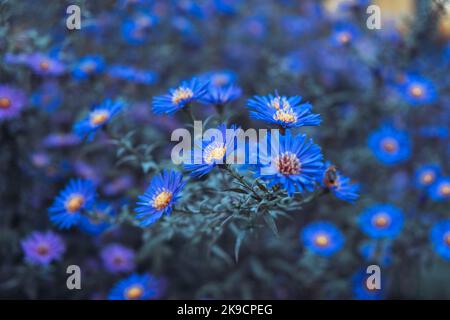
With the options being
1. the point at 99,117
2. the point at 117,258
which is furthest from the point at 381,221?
the point at 99,117

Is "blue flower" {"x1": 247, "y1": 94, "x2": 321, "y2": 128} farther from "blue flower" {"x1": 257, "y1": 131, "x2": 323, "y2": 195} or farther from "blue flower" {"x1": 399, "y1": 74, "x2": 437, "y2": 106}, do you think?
"blue flower" {"x1": 399, "y1": 74, "x2": 437, "y2": 106}

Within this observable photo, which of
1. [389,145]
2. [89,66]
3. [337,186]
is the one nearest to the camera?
[337,186]

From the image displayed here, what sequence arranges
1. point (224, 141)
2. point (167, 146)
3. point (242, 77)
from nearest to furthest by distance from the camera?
point (224, 141) → point (167, 146) → point (242, 77)

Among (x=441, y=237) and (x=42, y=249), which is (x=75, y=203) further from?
(x=441, y=237)

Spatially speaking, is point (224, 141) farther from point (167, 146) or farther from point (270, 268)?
point (167, 146)
